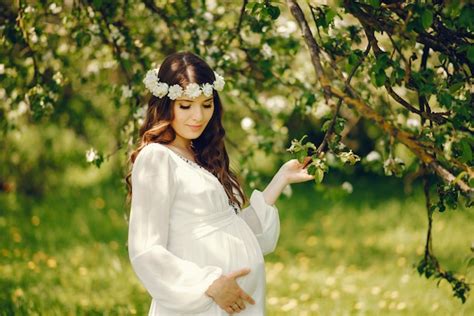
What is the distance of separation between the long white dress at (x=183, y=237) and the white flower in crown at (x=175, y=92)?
188mm

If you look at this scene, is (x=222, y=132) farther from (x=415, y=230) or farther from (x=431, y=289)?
(x=415, y=230)

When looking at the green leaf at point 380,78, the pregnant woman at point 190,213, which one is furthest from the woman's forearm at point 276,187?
the green leaf at point 380,78

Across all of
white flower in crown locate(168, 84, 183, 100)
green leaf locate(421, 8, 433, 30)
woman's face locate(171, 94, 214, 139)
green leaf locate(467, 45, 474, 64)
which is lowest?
woman's face locate(171, 94, 214, 139)

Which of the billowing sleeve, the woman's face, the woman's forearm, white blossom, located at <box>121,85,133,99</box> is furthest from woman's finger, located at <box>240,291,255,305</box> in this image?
white blossom, located at <box>121,85,133,99</box>

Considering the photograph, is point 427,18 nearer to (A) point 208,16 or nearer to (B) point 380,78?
(B) point 380,78

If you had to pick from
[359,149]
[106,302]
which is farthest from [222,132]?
[359,149]

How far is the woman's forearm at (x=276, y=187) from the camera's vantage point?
312 cm

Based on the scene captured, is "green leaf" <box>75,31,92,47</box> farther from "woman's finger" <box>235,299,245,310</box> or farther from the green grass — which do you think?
"woman's finger" <box>235,299,245,310</box>

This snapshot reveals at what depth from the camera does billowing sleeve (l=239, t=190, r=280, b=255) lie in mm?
3164

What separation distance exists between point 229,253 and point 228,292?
0.57 feet

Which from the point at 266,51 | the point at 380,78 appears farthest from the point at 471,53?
the point at 266,51

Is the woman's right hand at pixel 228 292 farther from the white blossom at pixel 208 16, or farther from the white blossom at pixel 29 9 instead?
the white blossom at pixel 208 16

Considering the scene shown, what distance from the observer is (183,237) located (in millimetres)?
2834

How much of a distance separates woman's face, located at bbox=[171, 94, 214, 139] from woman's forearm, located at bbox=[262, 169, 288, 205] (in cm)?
37
